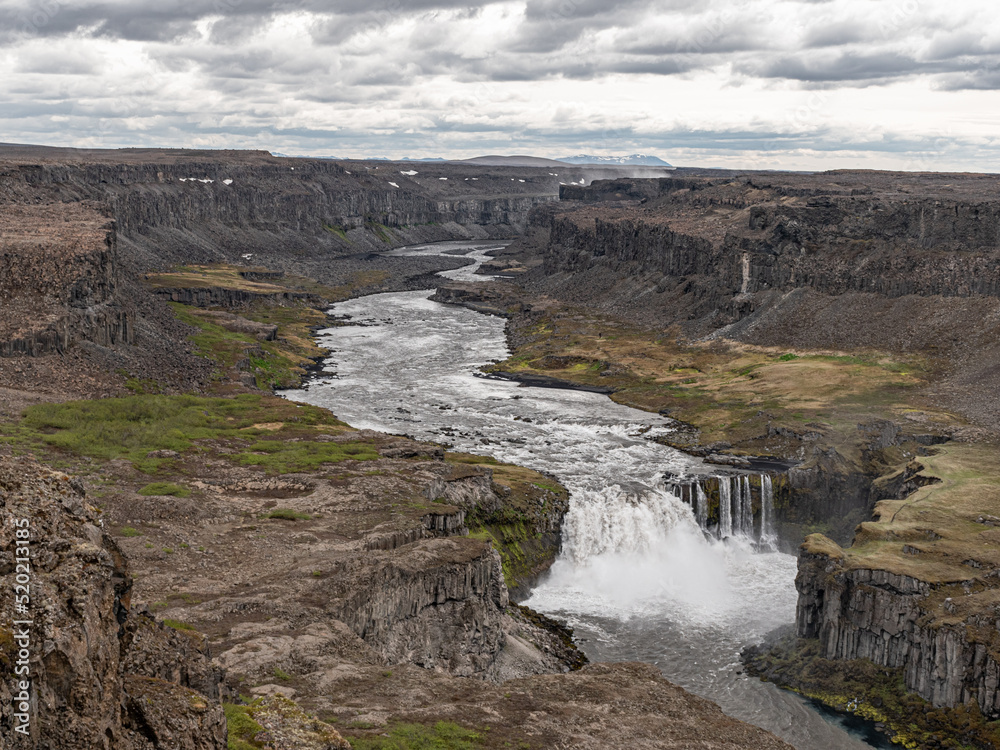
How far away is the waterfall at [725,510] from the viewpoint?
273ft

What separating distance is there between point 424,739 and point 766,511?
54487 millimetres

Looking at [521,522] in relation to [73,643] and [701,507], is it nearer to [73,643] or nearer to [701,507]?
[701,507]

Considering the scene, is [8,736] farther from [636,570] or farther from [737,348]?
[737,348]

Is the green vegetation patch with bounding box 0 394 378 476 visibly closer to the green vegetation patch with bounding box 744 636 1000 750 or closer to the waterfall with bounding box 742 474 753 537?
the waterfall with bounding box 742 474 753 537

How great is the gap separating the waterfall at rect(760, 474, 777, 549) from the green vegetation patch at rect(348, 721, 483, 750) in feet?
165

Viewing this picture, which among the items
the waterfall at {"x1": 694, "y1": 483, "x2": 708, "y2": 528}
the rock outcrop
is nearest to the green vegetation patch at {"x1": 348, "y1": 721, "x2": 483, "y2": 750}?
the waterfall at {"x1": 694, "y1": 483, "x2": 708, "y2": 528}

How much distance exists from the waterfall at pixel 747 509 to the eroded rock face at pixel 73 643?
65.1 meters

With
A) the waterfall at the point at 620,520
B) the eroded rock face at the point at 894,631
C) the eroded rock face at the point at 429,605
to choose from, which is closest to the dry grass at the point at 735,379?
the waterfall at the point at 620,520

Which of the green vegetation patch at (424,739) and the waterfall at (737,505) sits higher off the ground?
the green vegetation patch at (424,739)

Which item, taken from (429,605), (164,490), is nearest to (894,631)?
(429,605)

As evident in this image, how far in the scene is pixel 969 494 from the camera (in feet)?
242

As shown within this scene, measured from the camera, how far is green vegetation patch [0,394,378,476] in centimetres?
7244

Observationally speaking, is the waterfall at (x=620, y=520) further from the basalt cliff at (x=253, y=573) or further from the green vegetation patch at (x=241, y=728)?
the green vegetation patch at (x=241, y=728)

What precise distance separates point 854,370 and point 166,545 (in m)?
93.3
